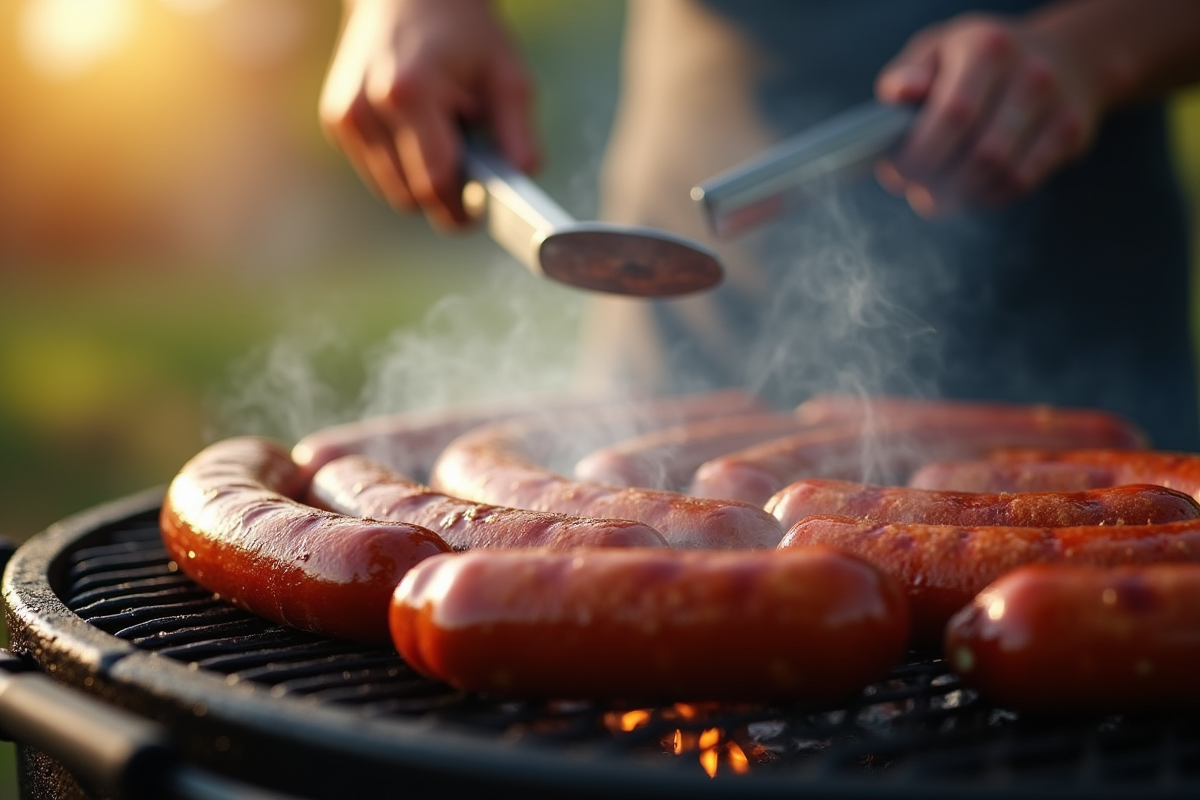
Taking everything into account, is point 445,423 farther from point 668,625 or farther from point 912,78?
point 668,625

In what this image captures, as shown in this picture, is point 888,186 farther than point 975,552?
Yes

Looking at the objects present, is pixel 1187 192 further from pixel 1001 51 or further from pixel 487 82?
pixel 487 82

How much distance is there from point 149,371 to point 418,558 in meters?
15.0

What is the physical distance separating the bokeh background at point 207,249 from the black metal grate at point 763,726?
2571 mm

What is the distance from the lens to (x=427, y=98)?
3961 millimetres

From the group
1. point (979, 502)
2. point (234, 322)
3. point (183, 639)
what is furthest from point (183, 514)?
point (234, 322)

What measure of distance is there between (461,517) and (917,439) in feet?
5.59

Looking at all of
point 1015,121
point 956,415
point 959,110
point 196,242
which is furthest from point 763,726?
point 196,242

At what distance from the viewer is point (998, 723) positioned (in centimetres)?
186

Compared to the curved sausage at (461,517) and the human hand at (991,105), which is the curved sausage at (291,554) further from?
the human hand at (991,105)

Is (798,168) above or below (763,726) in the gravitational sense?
above

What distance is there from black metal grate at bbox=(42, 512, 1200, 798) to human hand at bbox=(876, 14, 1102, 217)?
214 centimetres

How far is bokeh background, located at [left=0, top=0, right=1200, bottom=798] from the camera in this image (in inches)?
266

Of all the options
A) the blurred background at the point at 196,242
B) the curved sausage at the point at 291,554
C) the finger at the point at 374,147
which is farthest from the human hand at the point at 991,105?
the curved sausage at the point at 291,554
